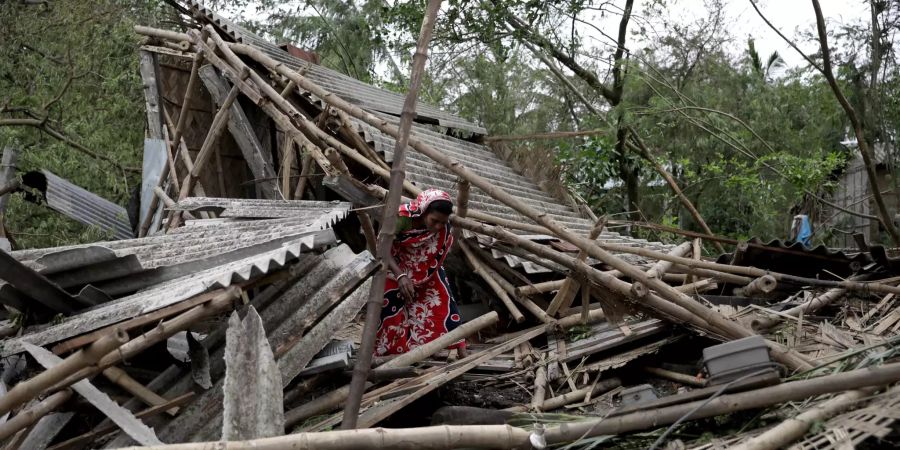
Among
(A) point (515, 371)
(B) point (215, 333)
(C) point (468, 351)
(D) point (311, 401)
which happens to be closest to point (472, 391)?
(A) point (515, 371)

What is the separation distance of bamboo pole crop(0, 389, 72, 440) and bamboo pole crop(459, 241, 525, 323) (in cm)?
314

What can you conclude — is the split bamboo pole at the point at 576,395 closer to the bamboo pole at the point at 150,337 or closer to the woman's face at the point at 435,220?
the woman's face at the point at 435,220

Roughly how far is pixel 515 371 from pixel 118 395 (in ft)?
7.37

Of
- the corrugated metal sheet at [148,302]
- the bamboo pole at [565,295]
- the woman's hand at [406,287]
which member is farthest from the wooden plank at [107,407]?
the bamboo pole at [565,295]

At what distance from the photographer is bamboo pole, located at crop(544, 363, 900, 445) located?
3061 millimetres

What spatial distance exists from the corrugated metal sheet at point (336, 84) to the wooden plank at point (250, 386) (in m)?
5.44

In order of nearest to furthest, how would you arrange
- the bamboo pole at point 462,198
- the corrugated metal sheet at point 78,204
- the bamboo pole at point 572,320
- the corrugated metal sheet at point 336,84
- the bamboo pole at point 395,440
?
the bamboo pole at point 395,440, the bamboo pole at point 462,198, the bamboo pole at point 572,320, the corrugated metal sheet at point 336,84, the corrugated metal sheet at point 78,204

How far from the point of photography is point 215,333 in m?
3.80

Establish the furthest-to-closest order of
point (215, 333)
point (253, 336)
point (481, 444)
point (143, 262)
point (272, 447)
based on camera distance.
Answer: point (143, 262)
point (215, 333)
point (253, 336)
point (481, 444)
point (272, 447)

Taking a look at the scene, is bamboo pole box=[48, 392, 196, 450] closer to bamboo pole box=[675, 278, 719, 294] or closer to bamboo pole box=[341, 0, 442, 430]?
bamboo pole box=[341, 0, 442, 430]

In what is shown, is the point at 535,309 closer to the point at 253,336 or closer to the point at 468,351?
the point at 468,351

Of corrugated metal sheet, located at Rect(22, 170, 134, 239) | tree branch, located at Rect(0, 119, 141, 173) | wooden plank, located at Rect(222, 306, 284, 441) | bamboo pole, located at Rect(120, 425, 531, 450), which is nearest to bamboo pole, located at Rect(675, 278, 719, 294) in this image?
bamboo pole, located at Rect(120, 425, 531, 450)

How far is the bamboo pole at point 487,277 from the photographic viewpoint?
5653 mm

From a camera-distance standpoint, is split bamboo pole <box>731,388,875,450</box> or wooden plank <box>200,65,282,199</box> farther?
wooden plank <box>200,65,282,199</box>
